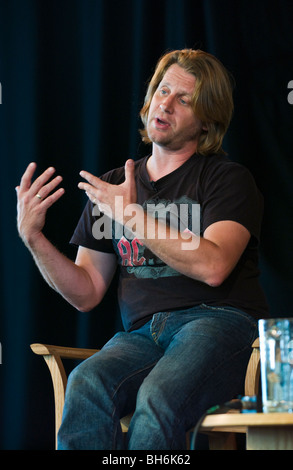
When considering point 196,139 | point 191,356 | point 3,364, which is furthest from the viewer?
point 3,364

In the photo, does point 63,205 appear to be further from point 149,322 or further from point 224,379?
point 224,379

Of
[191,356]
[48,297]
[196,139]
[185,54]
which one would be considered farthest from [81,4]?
[191,356]

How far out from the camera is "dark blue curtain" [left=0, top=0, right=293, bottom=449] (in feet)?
7.22

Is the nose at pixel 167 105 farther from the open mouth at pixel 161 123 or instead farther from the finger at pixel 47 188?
the finger at pixel 47 188

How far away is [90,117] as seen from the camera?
2.34 metres

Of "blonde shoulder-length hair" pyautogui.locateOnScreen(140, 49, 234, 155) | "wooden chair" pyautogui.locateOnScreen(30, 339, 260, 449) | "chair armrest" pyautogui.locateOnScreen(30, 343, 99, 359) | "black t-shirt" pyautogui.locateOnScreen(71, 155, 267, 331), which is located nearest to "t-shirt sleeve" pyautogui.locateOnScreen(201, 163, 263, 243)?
"black t-shirt" pyautogui.locateOnScreen(71, 155, 267, 331)

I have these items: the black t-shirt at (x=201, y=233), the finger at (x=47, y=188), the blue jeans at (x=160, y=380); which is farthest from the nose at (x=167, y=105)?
the blue jeans at (x=160, y=380)

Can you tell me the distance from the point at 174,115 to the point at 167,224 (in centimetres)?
32

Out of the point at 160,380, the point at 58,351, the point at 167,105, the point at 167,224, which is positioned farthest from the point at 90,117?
the point at 160,380

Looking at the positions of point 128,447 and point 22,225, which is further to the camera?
point 22,225

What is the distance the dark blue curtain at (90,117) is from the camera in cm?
220

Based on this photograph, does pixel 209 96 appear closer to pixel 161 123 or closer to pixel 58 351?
pixel 161 123
